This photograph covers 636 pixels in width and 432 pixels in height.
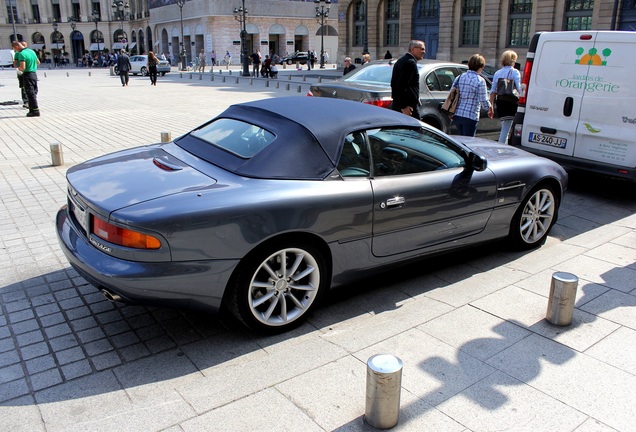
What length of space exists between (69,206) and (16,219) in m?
2.66

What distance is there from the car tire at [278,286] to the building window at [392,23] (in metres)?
44.4

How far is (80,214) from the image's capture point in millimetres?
3846

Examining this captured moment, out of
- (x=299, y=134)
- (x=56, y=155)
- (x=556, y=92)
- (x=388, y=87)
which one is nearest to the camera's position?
(x=299, y=134)

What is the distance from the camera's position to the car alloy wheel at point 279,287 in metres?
3.58

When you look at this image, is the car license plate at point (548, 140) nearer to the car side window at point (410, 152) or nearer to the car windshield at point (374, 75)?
the car windshield at point (374, 75)

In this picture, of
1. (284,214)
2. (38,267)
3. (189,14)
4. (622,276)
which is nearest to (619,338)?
(622,276)

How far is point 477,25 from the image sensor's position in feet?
128

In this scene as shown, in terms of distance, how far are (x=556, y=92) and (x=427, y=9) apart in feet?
126

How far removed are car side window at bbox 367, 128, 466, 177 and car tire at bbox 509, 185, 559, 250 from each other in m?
1.01

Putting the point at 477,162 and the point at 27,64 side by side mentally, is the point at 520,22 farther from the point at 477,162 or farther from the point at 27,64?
the point at 477,162

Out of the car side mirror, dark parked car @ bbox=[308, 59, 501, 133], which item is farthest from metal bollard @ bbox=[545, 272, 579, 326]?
dark parked car @ bbox=[308, 59, 501, 133]

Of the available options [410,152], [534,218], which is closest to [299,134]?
[410,152]

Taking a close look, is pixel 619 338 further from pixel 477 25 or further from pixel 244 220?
pixel 477 25

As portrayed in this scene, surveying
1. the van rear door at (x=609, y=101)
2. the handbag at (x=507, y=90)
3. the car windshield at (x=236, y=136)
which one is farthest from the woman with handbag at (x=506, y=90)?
the car windshield at (x=236, y=136)
